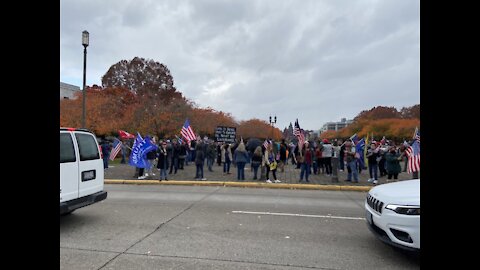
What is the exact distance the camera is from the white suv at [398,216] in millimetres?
4164

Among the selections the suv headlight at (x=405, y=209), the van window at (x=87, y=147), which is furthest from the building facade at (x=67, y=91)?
the suv headlight at (x=405, y=209)

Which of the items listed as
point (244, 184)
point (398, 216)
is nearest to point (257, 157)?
point (244, 184)

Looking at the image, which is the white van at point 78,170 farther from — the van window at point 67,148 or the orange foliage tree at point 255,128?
the orange foliage tree at point 255,128

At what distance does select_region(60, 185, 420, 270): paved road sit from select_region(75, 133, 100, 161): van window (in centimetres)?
136

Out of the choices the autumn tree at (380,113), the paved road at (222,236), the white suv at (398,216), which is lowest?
the paved road at (222,236)

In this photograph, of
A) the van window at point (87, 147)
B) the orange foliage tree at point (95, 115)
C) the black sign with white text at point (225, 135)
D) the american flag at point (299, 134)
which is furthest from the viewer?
the orange foliage tree at point (95, 115)

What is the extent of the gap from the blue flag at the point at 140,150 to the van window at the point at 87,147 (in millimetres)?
6342

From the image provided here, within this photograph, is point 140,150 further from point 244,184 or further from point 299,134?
point 299,134

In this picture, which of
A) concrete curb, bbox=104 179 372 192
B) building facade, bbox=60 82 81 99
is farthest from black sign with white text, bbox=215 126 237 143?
building facade, bbox=60 82 81 99

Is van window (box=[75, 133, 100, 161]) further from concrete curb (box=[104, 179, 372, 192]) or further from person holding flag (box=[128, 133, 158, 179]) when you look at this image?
person holding flag (box=[128, 133, 158, 179])

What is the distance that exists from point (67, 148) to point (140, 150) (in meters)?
7.39

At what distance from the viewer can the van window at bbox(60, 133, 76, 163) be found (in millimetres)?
6047
